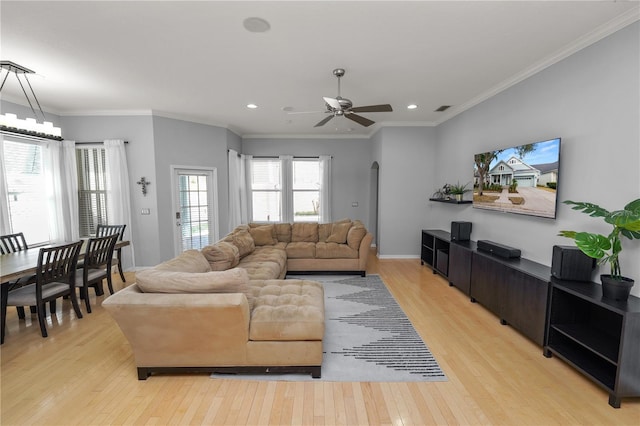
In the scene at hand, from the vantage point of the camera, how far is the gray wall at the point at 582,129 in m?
2.23

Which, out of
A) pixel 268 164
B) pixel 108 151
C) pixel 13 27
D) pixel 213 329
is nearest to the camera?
pixel 213 329

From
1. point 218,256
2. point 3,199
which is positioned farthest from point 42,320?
point 3,199

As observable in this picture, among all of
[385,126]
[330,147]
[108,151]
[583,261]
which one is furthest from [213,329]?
[330,147]

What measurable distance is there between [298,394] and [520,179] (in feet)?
11.0

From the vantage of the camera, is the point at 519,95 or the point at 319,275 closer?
the point at 519,95

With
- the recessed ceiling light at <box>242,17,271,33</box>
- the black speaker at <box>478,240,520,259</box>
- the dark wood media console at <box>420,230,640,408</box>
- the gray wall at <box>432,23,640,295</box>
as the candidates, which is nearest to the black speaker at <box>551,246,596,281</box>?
the dark wood media console at <box>420,230,640,408</box>

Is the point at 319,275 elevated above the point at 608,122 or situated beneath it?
situated beneath

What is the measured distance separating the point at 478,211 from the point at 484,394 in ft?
9.66

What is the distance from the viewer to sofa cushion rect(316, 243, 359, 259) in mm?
4836

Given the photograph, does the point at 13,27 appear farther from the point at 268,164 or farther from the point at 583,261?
the point at 583,261

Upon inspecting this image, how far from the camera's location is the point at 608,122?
238 centimetres

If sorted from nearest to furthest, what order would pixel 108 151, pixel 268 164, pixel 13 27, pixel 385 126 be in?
1. pixel 13 27
2. pixel 108 151
3. pixel 385 126
4. pixel 268 164

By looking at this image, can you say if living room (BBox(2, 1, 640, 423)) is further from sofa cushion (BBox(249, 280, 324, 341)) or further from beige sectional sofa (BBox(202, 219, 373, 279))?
sofa cushion (BBox(249, 280, 324, 341))

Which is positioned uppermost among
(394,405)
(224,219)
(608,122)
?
(608,122)
